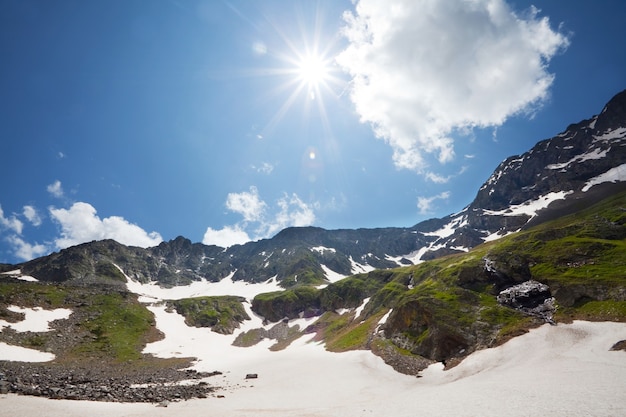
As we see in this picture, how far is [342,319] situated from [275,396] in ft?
261

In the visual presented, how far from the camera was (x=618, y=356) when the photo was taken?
30.1 m

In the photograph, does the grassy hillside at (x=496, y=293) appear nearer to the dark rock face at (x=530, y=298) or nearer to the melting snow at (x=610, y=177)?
the dark rock face at (x=530, y=298)

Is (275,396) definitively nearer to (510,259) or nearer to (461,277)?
(461,277)

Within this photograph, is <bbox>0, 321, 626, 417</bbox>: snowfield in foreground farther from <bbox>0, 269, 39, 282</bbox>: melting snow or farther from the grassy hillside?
<bbox>0, 269, 39, 282</bbox>: melting snow

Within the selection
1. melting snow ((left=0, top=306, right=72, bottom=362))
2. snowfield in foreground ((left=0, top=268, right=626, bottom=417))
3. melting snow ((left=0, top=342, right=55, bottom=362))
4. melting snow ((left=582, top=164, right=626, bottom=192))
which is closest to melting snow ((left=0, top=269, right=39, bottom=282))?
melting snow ((left=0, top=306, right=72, bottom=362))

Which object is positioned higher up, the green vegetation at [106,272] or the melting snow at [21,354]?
the green vegetation at [106,272]

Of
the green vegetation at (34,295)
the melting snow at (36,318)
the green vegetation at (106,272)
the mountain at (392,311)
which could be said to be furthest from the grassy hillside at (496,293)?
A: the green vegetation at (106,272)

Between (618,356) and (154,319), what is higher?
(154,319)

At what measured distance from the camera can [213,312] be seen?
138000mm

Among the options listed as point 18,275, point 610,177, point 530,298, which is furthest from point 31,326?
point 610,177

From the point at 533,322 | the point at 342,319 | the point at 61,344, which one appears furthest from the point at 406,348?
the point at 61,344

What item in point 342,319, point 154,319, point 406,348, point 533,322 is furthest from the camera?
point 154,319

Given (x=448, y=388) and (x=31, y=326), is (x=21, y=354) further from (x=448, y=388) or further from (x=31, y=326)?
(x=448, y=388)

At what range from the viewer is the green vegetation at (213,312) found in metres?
129
